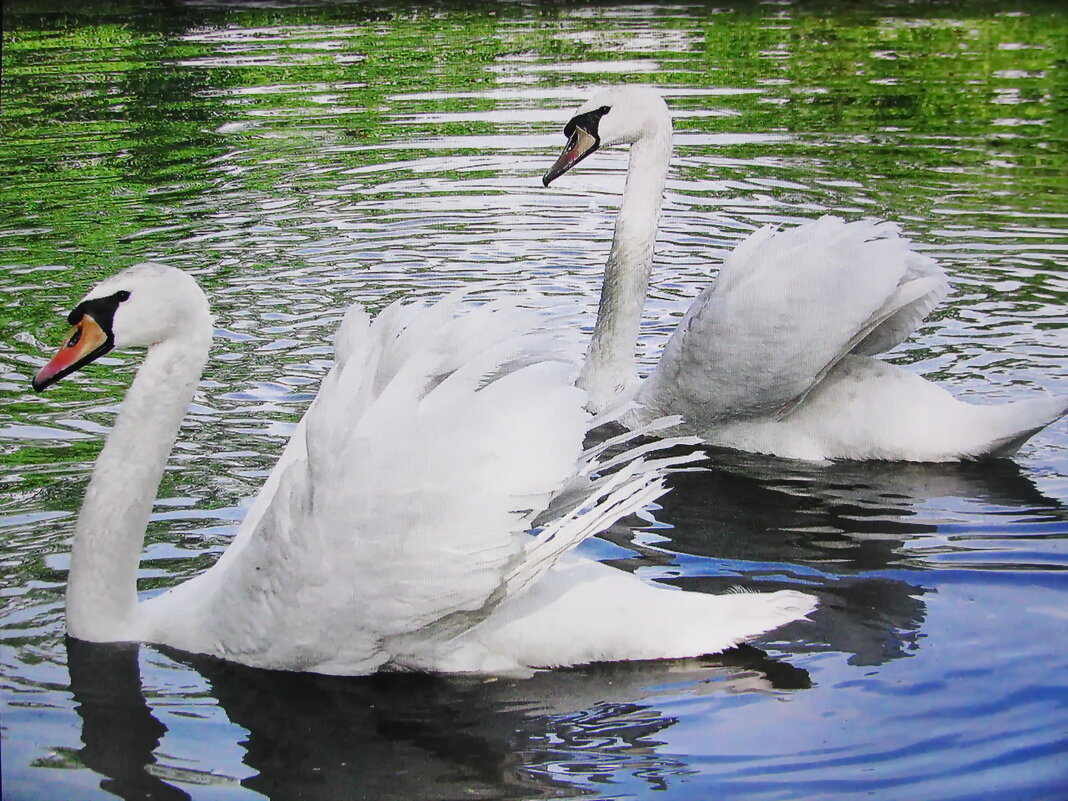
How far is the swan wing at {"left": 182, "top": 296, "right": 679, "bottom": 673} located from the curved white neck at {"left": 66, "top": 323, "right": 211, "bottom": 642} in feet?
1.01

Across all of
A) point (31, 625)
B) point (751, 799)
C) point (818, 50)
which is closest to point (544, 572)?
point (751, 799)

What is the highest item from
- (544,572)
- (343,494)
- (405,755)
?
(343,494)

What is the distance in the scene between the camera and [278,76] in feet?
56.7

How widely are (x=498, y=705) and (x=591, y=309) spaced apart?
410 centimetres

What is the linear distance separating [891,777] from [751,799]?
0.37 metres

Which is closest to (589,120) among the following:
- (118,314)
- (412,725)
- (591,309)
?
(591,309)

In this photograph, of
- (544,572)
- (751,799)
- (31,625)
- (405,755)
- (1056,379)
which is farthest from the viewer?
(1056,379)

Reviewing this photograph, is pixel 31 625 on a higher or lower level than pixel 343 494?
lower

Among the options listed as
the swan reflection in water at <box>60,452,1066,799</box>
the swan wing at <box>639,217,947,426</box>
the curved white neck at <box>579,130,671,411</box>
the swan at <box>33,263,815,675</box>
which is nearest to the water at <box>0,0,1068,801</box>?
the swan reflection in water at <box>60,452,1066,799</box>

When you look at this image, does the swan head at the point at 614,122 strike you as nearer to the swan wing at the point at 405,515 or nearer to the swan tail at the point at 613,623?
the swan wing at the point at 405,515

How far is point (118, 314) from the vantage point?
4734 mm

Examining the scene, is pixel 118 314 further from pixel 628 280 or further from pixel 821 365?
pixel 628 280

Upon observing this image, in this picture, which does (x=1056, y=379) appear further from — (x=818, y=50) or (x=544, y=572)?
(x=818, y=50)

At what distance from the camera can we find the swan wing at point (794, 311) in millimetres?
6160
